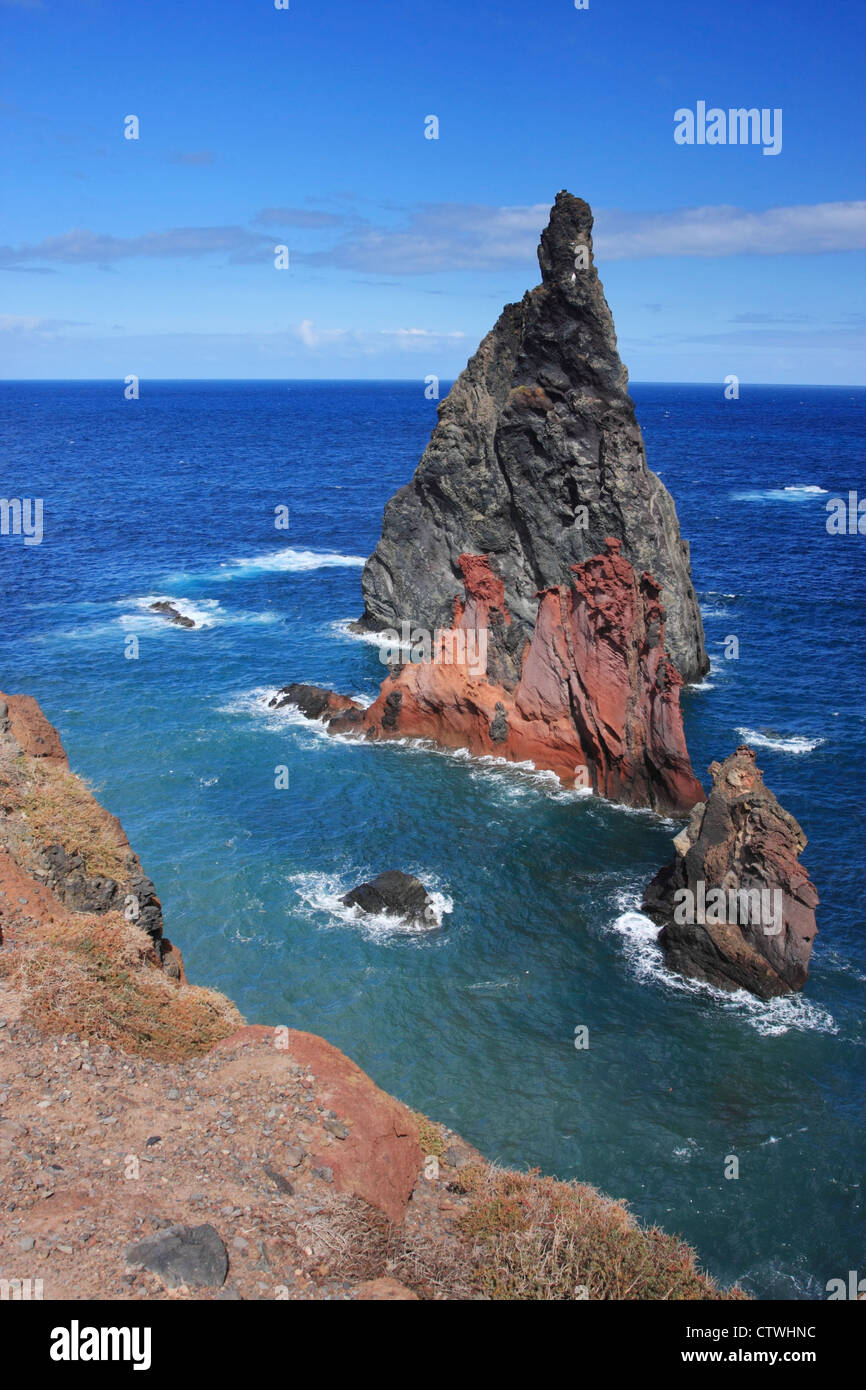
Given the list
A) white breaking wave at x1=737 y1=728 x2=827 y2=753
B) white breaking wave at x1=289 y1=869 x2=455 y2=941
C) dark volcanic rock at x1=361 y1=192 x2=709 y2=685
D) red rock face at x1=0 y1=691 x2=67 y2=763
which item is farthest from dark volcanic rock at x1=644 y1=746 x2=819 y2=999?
red rock face at x1=0 y1=691 x2=67 y2=763

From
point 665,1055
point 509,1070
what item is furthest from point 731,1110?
point 509,1070

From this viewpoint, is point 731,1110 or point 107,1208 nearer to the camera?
point 107,1208

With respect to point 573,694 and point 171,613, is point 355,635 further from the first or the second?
point 573,694

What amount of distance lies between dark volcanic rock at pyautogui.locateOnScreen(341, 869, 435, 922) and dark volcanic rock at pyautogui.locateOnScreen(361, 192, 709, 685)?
18.2 meters

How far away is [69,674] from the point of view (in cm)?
6425

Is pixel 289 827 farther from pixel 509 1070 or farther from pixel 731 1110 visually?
pixel 731 1110

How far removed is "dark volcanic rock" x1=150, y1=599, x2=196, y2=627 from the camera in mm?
76125

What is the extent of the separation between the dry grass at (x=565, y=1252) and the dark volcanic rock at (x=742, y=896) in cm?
1596

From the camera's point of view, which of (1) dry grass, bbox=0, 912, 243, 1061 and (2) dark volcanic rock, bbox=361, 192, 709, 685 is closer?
(1) dry grass, bbox=0, 912, 243, 1061

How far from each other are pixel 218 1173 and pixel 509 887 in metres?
24.6

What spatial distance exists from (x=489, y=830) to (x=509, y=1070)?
1579 cm

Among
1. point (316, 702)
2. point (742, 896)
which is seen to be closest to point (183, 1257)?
point (742, 896)

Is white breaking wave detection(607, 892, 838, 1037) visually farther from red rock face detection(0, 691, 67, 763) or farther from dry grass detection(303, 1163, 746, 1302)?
red rock face detection(0, 691, 67, 763)

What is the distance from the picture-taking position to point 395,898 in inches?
1537
